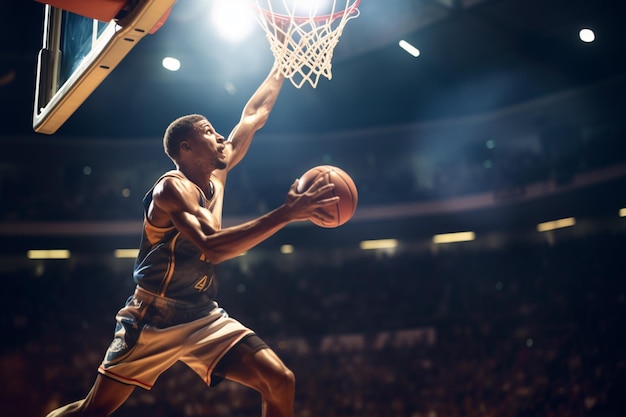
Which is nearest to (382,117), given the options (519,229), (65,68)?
(519,229)

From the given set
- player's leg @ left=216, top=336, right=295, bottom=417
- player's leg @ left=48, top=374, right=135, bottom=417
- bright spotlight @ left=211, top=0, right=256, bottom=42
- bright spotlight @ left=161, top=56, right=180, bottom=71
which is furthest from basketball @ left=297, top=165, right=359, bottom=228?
bright spotlight @ left=161, top=56, right=180, bottom=71

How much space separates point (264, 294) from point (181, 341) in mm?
10992

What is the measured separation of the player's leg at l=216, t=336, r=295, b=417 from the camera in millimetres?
3225

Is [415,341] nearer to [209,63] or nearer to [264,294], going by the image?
[264,294]

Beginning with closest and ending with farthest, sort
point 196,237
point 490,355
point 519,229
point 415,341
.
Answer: point 196,237 < point 490,355 < point 415,341 < point 519,229

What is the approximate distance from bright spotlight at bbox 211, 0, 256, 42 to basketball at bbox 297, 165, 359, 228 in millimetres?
7071

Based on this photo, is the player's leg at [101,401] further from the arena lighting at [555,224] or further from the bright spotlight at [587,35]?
the arena lighting at [555,224]

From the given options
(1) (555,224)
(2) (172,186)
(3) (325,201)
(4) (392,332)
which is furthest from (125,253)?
(3) (325,201)

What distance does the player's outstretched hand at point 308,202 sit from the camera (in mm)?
2949

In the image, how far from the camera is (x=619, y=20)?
426 inches

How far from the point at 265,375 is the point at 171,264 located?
2.42 ft

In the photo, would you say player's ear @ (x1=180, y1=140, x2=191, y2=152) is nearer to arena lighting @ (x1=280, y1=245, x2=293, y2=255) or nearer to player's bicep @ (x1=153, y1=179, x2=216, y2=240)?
player's bicep @ (x1=153, y1=179, x2=216, y2=240)

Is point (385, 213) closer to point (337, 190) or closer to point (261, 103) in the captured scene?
point (261, 103)

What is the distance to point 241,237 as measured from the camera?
2.98 m
